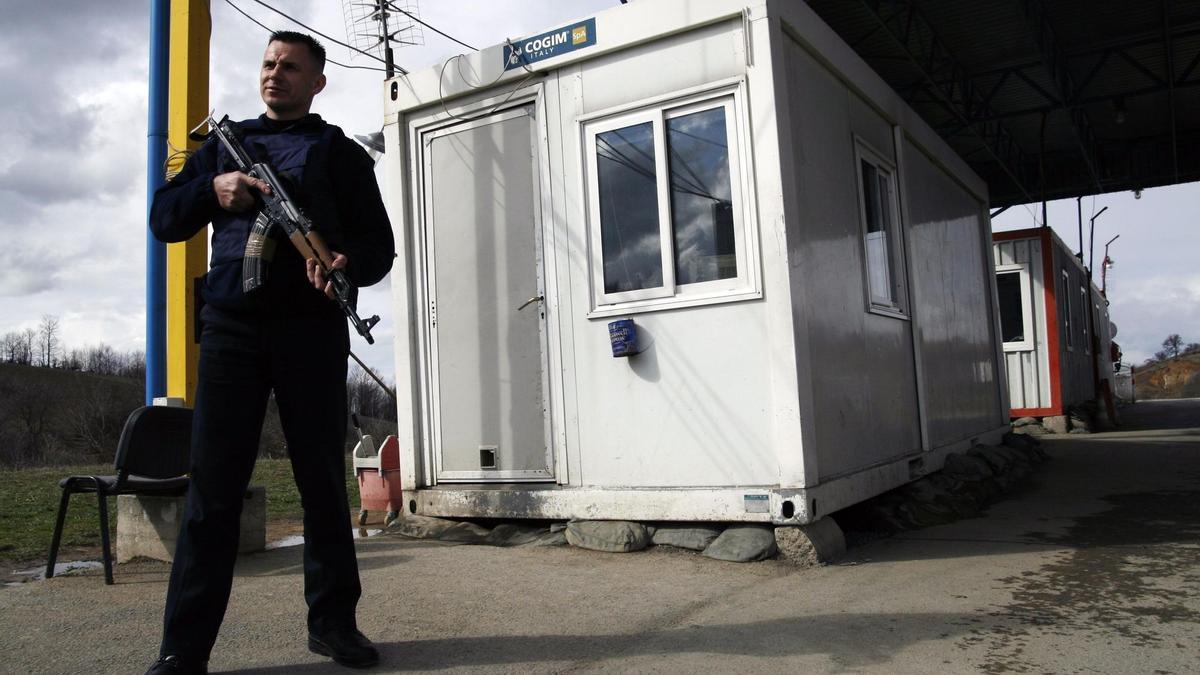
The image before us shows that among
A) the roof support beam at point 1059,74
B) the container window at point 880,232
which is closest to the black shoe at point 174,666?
the container window at point 880,232

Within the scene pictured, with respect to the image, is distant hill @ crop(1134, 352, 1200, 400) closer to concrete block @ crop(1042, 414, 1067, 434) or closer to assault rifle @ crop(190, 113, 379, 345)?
concrete block @ crop(1042, 414, 1067, 434)

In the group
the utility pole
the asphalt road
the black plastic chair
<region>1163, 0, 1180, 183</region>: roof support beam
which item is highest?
the utility pole

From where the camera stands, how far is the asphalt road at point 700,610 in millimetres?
2865

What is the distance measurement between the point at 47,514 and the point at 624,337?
5465 mm

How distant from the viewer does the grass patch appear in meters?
5.66

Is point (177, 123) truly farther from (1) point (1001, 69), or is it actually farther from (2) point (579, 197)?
(1) point (1001, 69)

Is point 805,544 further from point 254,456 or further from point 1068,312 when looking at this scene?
point 1068,312

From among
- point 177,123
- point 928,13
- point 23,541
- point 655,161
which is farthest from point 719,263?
point 928,13

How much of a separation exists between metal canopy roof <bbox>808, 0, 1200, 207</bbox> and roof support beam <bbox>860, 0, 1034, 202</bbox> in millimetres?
25

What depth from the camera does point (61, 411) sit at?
51.9 m

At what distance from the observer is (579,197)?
5.27 meters

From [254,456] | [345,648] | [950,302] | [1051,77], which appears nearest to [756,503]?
[345,648]

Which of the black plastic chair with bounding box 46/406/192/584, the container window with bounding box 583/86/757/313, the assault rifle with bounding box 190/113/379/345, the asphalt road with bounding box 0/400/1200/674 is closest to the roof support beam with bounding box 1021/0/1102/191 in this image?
the container window with bounding box 583/86/757/313

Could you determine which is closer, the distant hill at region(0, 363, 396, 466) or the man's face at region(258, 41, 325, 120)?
the man's face at region(258, 41, 325, 120)
